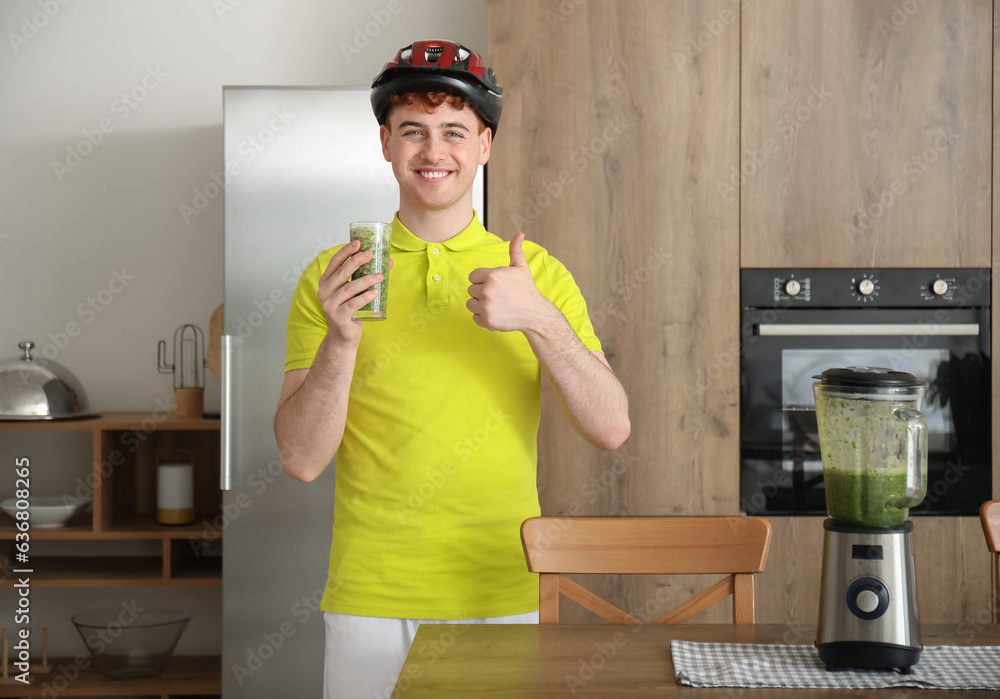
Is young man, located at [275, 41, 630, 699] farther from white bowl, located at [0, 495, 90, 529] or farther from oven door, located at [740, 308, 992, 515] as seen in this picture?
white bowl, located at [0, 495, 90, 529]

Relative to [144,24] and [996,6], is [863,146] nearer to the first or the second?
[996,6]

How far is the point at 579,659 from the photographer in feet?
3.68

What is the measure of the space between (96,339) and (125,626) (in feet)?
3.29

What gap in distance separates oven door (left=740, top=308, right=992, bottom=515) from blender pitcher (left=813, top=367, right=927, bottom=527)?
129cm

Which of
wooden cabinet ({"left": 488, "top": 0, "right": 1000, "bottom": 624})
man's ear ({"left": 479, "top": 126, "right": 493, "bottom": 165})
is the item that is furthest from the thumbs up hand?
wooden cabinet ({"left": 488, "top": 0, "right": 1000, "bottom": 624})

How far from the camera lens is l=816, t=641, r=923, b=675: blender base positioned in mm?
1064

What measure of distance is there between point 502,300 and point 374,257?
0.66ft

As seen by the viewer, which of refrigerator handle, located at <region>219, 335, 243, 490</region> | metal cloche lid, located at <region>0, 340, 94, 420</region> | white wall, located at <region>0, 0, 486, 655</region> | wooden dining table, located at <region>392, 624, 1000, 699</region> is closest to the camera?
wooden dining table, located at <region>392, 624, 1000, 699</region>

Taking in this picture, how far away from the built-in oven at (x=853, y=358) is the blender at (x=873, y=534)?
130 centimetres

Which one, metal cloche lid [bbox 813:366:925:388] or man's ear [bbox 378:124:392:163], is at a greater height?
man's ear [bbox 378:124:392:163]

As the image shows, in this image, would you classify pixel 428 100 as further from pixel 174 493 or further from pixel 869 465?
pixel 174 493

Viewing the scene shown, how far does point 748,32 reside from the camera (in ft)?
7.69

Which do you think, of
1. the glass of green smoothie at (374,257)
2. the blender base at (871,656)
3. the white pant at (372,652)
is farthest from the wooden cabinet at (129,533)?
the blender base at (871,656)

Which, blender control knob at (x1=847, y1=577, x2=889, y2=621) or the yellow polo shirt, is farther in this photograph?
the yellow polo shirt
